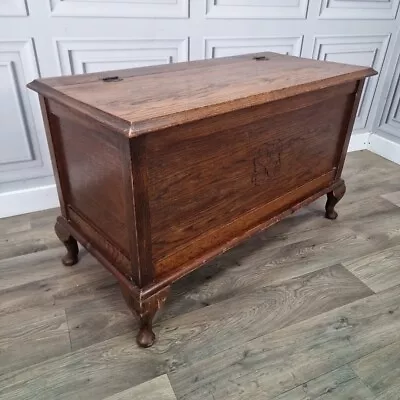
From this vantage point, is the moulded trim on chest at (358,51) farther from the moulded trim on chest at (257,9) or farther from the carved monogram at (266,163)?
the carved monogram at (266,163)

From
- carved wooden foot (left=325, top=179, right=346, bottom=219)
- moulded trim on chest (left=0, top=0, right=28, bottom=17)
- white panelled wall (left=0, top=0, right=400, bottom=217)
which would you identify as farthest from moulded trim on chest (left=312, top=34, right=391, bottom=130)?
moulded trim on chest (left=0, top=0, right=28, bottom=17)

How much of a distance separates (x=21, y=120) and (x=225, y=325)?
3.29 ft

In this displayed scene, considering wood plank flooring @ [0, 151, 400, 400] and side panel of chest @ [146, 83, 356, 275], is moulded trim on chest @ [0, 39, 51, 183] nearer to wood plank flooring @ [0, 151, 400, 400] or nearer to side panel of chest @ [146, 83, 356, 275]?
wood plank flooring @ [0, 151, 400, 400]

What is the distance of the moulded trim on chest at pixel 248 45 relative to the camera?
4.91 feet

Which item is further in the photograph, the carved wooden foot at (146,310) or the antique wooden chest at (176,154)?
the carved wooden foot at (146,310)

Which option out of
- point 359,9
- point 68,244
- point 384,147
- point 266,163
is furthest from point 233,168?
point 384,147

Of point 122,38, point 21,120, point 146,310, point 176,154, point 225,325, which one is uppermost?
point 122,38

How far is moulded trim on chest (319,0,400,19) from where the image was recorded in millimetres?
1681

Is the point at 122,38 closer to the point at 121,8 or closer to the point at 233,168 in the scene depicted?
the point at 121,8

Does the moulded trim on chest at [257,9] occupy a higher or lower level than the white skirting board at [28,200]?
higher

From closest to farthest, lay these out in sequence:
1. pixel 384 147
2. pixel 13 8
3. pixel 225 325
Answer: pixel 225 325 < pixel 13 8 < pixel 384 147

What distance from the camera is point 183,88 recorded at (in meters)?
0.90

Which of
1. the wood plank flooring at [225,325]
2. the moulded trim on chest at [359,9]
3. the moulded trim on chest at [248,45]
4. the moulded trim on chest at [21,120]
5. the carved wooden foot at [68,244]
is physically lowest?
the wood plank flooring at [225,325]

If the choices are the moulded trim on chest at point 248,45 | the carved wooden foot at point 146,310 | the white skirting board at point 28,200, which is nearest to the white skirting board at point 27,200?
the white skirting board at point 28,200
